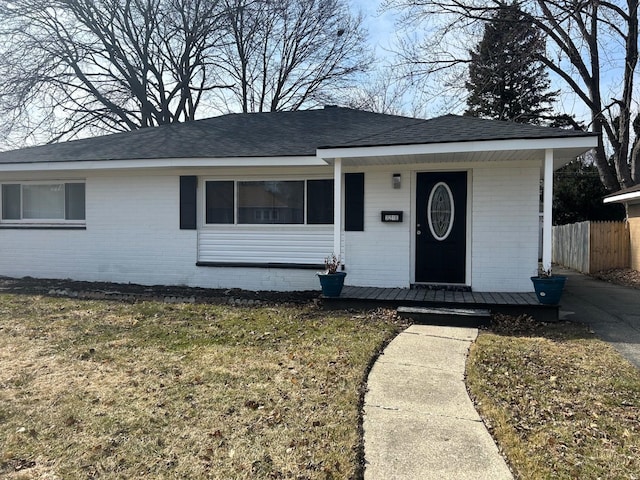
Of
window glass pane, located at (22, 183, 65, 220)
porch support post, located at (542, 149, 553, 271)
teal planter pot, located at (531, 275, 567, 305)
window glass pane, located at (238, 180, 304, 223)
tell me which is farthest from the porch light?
window glass pane, located at (22, 183, 65, 220)

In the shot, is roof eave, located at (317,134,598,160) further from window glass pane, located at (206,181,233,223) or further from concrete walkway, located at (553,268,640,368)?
concrete walkway, located at (553,268,640,368)

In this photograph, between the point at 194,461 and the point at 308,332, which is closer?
the point at 194,461

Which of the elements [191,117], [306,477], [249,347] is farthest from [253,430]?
[191,117]

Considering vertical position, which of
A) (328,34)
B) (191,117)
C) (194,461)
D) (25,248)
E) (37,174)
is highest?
(328,34)

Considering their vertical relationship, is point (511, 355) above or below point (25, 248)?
below

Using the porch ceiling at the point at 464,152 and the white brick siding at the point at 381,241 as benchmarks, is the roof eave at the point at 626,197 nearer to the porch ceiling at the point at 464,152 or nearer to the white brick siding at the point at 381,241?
the porch ceiling at the point at 464,152

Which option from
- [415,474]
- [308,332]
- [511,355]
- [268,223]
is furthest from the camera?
[268,223]

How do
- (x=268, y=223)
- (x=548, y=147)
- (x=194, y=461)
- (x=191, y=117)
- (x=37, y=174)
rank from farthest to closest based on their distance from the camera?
1. (x=191, y=117)
2. (x=37, y=174)
3. (x=268, y=223)
4. (x=548, y=147)
5. (x=194, y=461)

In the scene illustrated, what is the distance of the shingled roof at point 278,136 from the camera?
23.4 ft

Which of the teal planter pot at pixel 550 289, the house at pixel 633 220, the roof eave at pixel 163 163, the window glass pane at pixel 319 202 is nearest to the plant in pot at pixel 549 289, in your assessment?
the teal planter pot at pixel 550 289

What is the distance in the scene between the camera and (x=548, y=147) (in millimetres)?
6383

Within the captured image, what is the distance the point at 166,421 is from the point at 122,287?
647 cm

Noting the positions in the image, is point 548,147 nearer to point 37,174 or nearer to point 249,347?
point 249,347

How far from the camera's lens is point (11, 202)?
1029 cm
